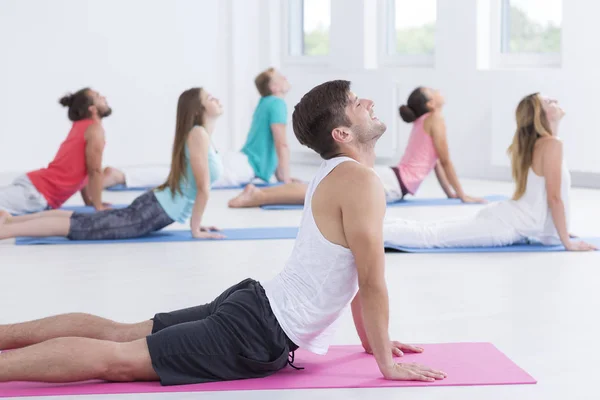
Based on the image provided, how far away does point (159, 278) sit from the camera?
4258 mm

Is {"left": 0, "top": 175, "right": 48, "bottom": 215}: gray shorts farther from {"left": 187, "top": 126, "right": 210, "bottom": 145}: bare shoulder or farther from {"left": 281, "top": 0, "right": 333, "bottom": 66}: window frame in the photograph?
{"left": 281, "top": 0, "right": 333, "bottom": 66}: window frame

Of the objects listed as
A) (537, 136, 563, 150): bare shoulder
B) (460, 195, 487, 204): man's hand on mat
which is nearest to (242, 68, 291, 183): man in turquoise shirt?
(460, 195, 487, 204): man's hand on mat

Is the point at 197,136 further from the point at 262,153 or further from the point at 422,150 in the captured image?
the point at 262,153

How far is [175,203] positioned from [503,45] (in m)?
4.50

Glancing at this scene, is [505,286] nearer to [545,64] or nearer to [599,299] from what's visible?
[599,299]

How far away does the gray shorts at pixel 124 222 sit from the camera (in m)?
5.30

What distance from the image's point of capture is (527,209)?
4.85 meters

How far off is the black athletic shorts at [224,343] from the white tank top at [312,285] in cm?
4

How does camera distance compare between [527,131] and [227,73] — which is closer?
[527,131]

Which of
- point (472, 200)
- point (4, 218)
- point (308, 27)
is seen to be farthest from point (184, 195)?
point (308, 27)

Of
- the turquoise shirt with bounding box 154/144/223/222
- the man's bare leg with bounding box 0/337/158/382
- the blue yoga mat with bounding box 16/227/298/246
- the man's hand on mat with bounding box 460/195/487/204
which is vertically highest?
the turquoise shirt with bounding box 154/144/223/222

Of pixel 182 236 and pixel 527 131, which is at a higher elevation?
pixel 527 131

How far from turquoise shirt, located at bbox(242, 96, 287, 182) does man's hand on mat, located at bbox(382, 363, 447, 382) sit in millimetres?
5026

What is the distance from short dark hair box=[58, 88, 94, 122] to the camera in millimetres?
6000
